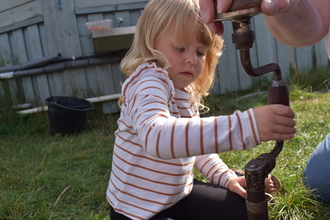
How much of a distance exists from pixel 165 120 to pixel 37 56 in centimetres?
340

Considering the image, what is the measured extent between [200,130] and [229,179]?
2.59 ft

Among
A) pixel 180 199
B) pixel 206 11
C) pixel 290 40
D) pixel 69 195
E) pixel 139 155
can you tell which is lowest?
pixel 69 195

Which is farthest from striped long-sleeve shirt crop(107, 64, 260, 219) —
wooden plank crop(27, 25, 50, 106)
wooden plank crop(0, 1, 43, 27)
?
wooden plank crop(0, 1, 43, 27)

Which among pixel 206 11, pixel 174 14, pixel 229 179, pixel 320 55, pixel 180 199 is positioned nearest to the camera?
pixel 206 11

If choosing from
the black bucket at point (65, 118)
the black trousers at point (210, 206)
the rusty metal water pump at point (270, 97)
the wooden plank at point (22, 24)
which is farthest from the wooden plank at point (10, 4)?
the rusty metal water pump at point (270, 97)

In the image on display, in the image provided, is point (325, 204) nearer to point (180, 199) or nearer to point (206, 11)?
point (180, 199)

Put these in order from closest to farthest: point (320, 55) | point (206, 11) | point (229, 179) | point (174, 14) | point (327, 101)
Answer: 1. point (206, 11)
2. point (174, 14)
3. point (229, 179)
4. point (327, 101)
5. point (320, 55)

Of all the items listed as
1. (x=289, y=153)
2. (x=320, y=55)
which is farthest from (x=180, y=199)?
(x=320, y=55)

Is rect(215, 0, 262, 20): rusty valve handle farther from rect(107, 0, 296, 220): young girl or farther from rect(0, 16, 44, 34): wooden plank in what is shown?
rect(0, 16, 44, 34): wooden plank

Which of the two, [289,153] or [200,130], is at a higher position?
[200,130]

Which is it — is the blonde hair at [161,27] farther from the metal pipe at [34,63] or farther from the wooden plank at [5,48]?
the wooden plank at [5,48]

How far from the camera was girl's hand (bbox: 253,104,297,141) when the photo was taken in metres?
0.76

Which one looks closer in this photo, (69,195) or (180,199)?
(180,199)

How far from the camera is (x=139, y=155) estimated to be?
1.30 metres
